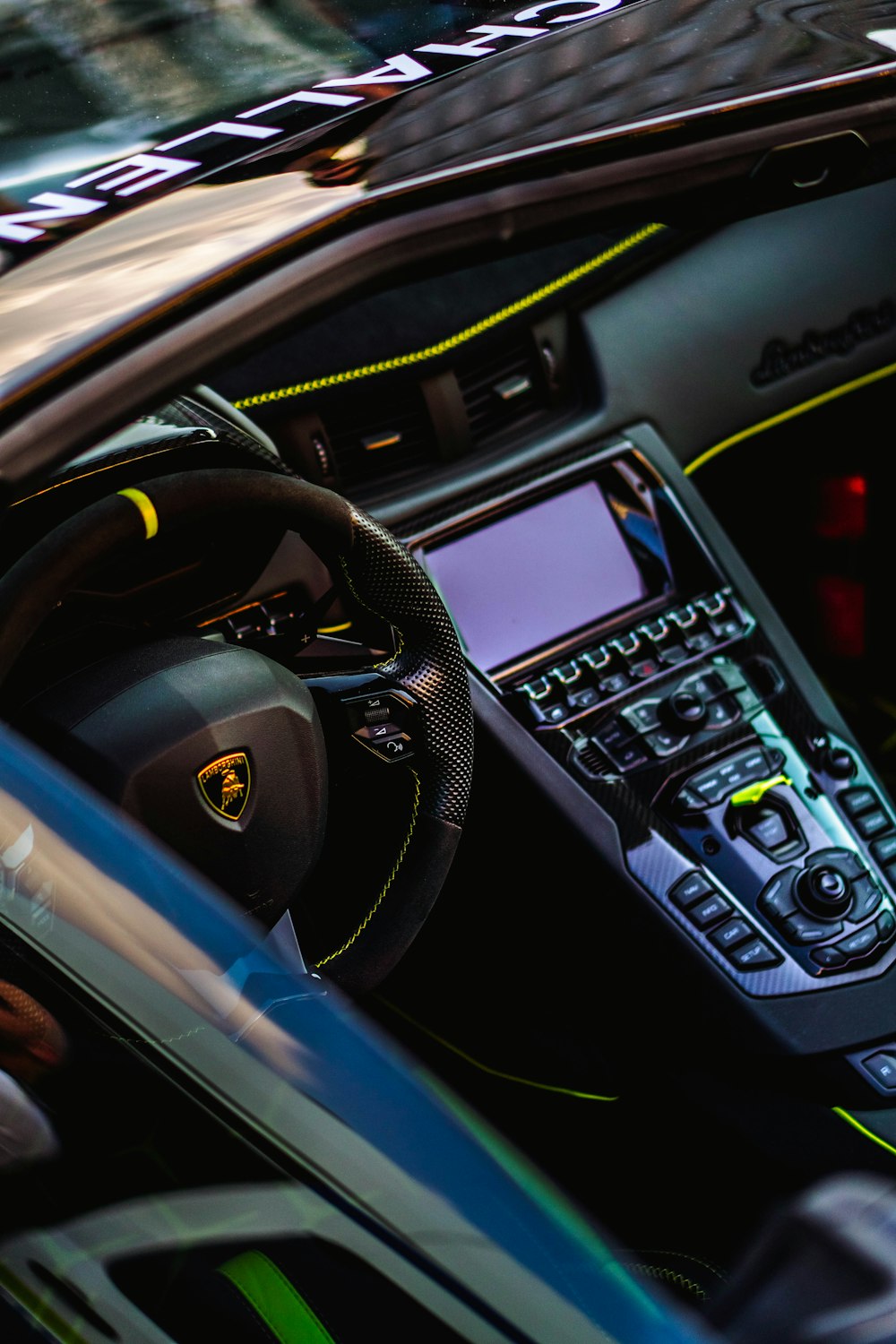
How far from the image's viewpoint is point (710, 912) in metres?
1.53

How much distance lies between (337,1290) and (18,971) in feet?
0.77

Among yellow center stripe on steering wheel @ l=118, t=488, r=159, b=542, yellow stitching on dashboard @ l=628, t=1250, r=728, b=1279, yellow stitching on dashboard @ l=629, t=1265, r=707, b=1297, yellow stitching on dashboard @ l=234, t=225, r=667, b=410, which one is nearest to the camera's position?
yellow center stripe on steering wheel @ l=118, t=488, r=159, b=542

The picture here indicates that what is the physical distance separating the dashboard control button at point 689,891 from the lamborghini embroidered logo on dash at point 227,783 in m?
0.70

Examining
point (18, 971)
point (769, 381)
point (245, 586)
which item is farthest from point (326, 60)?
point (769, 381)

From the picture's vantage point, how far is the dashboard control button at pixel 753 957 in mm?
1512

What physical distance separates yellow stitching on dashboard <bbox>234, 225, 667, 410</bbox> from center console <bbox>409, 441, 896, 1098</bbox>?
19 cm

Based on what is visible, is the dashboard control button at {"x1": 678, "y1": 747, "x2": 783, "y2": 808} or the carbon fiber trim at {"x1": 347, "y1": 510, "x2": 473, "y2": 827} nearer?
the carbon fiber trim at {"x1": 347, "y1": 510, "x2": 473, "y2": 827}

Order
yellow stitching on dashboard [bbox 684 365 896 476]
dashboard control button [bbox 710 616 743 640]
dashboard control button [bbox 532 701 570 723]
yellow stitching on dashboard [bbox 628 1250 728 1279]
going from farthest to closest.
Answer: yellow stitching on dashboard [bbox 684 365 896 476], dashboard control button [bbox 710 616 743 640], dashboard control button [bbox 532 701 570 723], yellow stitching on dashboard [bbox 628 1250 728 1279]

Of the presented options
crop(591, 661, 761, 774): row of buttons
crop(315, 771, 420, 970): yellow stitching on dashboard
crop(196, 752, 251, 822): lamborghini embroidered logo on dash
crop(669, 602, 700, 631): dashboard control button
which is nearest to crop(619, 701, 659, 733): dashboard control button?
crop(591, 661, 761, 774): row of buttons

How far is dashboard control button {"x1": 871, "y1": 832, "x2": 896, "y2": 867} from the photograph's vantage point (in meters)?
1.62

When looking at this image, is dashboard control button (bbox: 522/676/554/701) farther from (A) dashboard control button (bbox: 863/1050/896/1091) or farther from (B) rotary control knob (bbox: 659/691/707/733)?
(A) dashboard control button (bbox: 863/1050/896/1091)

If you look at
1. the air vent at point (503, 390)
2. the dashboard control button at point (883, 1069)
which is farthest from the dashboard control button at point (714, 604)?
the dashboard control button at point (883, 1069)

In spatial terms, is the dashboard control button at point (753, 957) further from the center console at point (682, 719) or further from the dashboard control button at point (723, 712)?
the dashboard control button at point (723, 712)

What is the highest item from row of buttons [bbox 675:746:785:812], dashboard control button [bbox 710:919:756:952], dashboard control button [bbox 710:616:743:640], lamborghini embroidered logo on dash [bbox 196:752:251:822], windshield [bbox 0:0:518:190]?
windshield [bbox 0:0:518:190]
